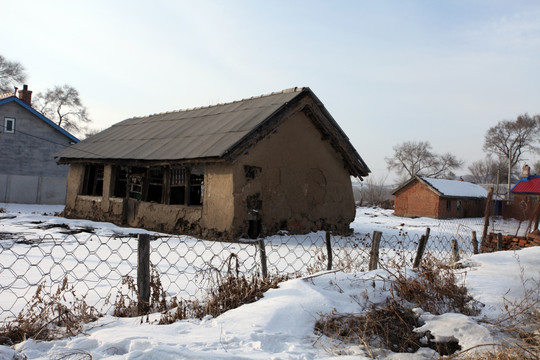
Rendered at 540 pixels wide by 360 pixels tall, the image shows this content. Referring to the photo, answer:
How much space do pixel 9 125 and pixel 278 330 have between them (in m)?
27.7

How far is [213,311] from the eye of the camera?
461 centimetres

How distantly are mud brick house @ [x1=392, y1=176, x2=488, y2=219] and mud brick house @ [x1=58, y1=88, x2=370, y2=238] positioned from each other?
21.4 m

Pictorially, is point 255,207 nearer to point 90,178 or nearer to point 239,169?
point 239,169

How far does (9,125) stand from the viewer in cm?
2583

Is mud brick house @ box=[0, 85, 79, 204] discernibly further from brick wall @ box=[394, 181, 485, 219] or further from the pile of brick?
brick wall @ box=[394, 181, 485, 219]

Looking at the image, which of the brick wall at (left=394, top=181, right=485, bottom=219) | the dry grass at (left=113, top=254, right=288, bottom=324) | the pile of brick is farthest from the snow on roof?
the dry grass at (left=113, top=254, right=288, bottom=324)

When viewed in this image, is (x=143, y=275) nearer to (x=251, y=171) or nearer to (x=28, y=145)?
(x=251, y=171)

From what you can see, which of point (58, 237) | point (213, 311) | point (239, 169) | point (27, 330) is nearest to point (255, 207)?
point (239, 169)

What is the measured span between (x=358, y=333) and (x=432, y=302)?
45.1 inches

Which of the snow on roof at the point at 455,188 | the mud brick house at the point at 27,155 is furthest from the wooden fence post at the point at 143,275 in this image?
the snow on roof at the point at 455,188

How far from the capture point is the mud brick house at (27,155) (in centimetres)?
2550

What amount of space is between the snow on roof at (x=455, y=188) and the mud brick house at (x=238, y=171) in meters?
21.8

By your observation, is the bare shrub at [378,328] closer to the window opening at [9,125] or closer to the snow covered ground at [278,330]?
the snow covered ground at [278,330]

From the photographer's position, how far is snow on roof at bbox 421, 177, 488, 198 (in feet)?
114
